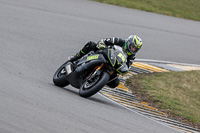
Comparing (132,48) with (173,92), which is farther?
(173,92)

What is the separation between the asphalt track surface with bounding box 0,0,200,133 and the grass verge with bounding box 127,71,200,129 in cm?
122

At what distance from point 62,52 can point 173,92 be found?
10.3 feet

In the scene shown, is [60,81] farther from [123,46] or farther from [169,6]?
[169,6]

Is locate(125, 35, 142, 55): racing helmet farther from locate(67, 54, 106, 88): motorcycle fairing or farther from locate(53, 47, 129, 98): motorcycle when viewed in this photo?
locate(67, 54, 106, 88): motorcycle fairing

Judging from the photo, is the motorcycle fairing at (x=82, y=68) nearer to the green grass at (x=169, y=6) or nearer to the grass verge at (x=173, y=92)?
the grass verge at (x=173, y=92)

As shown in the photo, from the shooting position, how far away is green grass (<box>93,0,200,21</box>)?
1919cm

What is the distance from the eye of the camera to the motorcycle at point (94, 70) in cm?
796

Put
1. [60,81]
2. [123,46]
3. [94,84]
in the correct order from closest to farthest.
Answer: [94,84], [123,46], [60,81]

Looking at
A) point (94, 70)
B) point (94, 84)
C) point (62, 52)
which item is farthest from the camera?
point (62, 52)

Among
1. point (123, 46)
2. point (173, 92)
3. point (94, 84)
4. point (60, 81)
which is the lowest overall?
point (173, 92)

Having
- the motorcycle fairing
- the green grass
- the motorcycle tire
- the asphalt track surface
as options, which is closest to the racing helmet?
the motorcycle fairing

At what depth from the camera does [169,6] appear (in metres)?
20.4

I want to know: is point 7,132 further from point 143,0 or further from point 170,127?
point 143,0

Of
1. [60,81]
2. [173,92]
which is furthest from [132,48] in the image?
[173,92]
